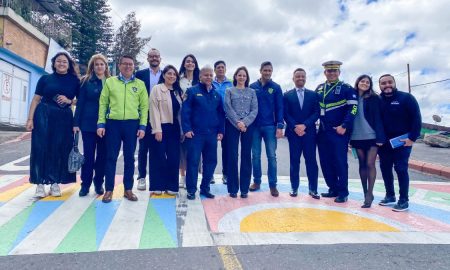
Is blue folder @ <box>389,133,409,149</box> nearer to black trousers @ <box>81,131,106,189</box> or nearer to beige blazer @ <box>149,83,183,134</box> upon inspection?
beige blazer @ <box>149,83,183,134</box>

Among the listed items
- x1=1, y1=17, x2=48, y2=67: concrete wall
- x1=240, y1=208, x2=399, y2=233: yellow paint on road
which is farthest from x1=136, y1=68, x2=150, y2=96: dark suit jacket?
x1=1, y1=17, x2=48, y2=67: concrete wall

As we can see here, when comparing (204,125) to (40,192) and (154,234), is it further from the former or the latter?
(40,192)

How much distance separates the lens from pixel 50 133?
16.4 feet

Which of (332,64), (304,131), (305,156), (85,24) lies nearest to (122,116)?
(304,131)

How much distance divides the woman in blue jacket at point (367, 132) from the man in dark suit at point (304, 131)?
641mm

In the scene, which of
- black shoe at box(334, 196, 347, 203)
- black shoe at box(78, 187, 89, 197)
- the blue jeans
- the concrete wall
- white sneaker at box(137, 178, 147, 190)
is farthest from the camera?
the concrete wall

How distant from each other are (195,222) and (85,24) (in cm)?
3472

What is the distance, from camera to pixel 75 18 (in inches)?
1309

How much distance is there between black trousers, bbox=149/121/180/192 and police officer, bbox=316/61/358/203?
2378 mm

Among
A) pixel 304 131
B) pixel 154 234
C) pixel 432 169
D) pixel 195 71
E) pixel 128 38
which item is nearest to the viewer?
pixel 154 234

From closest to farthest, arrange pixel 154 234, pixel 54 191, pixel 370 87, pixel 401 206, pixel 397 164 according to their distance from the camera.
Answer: pixel 154 234 → pixel 401 206 → pixel 397 164 → pixel 54 191 → pixel 370 87

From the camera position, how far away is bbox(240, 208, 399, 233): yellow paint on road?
3.89m

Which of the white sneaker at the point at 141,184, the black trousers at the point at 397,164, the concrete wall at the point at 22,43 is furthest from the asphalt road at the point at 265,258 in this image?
the concrete wall at the point at 22,43

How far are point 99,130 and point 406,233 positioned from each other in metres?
4.14
